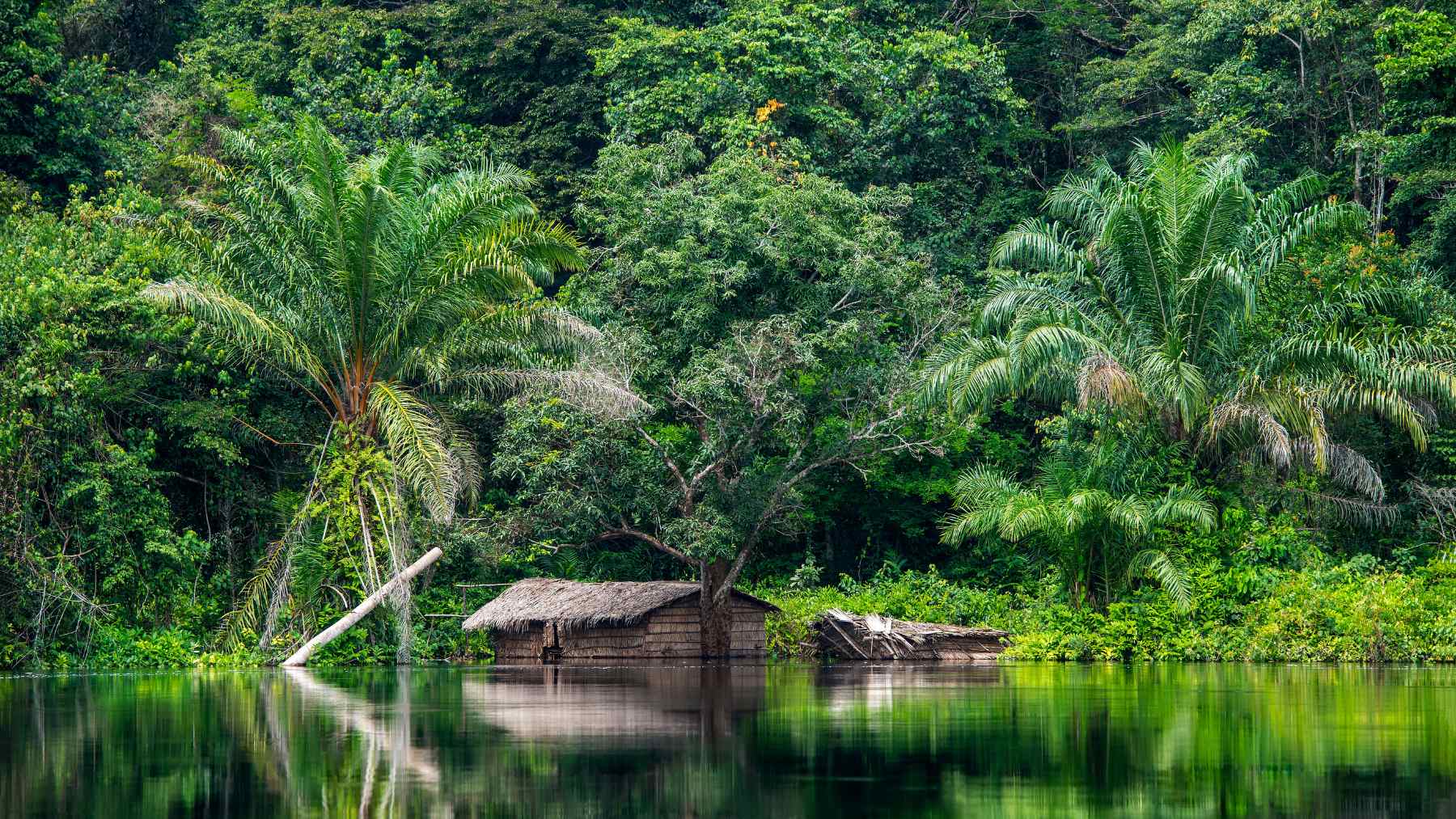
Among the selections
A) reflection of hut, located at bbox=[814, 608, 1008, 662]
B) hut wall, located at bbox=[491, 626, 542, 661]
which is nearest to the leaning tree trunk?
hut wall, located at bbox=[491, 626, 542, 661]

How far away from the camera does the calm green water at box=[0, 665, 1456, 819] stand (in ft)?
22.0

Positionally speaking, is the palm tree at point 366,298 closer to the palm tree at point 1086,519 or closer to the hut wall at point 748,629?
the hut wall at point 748,629

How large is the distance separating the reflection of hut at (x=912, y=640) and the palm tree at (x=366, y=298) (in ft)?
16.8

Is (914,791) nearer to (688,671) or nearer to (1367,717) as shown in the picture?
(1367,717)

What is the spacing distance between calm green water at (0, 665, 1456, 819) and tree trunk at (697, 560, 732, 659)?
8.31 meters

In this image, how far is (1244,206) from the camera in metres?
23.4

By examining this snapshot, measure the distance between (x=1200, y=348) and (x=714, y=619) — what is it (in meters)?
8.57

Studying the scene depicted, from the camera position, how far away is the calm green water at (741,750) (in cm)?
671

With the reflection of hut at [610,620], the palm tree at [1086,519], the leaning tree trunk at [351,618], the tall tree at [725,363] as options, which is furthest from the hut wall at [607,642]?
the palm tree at [1086,519]

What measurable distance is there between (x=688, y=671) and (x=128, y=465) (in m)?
8.96

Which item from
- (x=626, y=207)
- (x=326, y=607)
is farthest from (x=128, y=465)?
(x=626, y=207)

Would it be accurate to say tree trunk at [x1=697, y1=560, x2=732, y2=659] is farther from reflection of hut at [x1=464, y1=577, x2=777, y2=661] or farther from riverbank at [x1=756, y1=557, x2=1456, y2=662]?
riverbank at [x1=756, y1=557, x2=1456, y2=662]

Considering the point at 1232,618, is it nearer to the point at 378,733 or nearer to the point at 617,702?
the point at 617,702

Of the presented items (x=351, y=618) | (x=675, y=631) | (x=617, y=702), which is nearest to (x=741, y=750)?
(x=617, y=702)
